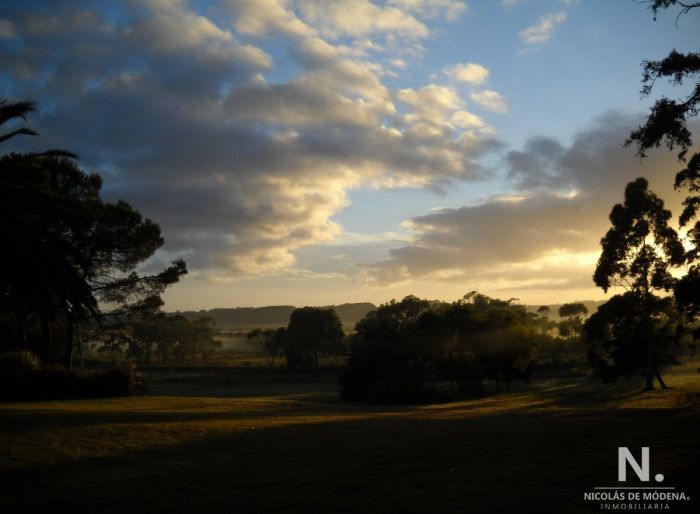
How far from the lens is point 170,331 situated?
14312 cm

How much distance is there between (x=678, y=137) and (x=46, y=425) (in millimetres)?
21516

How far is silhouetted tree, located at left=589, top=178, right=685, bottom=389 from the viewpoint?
1767 inches

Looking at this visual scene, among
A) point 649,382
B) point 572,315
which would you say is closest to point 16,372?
point 649,382

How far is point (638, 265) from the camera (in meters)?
45.4

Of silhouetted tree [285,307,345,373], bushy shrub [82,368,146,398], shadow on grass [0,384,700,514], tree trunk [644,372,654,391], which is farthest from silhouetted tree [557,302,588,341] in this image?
shadow on grass [0,384,700,514]

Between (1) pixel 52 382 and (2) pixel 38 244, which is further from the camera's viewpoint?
(1) pixel 52 382

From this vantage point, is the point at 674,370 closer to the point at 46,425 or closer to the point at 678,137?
the point at 678,137

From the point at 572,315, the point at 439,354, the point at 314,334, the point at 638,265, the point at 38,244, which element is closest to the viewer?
the point at 38,244

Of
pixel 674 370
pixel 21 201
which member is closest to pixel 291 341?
pixel 674 370

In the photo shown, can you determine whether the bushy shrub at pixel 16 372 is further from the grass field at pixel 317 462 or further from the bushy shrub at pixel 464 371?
the bushy shrub at pixel 464 371

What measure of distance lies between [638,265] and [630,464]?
38.6m

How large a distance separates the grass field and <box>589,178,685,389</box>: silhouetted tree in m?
27.2

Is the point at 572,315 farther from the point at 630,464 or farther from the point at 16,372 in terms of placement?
the point at 630,464

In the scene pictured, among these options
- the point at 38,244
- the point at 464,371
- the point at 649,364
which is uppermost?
the point at 38,244
